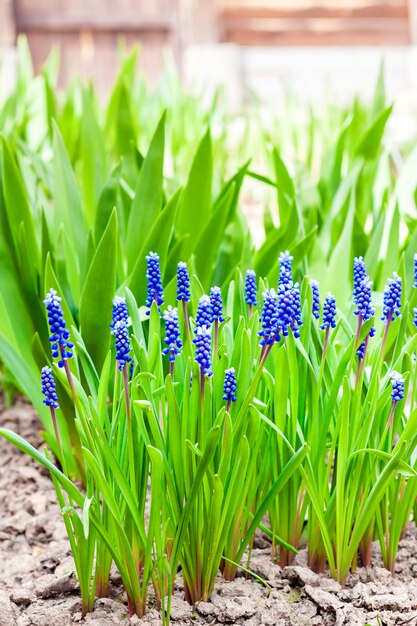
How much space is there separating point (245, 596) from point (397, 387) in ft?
1.12

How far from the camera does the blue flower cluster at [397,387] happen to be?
3.29 ft

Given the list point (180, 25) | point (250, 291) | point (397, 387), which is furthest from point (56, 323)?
point (180, 25)

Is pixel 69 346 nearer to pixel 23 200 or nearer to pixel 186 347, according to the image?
pixel 186 347

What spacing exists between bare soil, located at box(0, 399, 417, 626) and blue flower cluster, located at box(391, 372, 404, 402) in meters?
0.27

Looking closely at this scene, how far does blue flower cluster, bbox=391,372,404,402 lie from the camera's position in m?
1.00

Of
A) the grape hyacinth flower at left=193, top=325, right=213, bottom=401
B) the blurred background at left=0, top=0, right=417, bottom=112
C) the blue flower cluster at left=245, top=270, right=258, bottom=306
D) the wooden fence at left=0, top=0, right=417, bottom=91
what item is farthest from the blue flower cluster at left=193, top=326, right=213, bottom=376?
the wooden fence at left=0, top=0, right=417, bottom=91

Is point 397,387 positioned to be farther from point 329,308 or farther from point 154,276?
point 154,276

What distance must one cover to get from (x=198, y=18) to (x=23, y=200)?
Answer: 8033mm

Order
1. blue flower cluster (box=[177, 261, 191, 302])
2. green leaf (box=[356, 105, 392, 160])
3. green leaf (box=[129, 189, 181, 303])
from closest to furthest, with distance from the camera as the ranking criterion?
blue flower cluster (box=[177, 261, 191, 302]), green leaf (box=[129, 189, 181, 303]), green leaf (box=[356, 105, 392, 160])

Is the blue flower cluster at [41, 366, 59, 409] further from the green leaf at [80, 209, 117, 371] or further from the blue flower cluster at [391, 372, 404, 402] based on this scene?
the blue flower cluster at [391, 372, 404, 402]

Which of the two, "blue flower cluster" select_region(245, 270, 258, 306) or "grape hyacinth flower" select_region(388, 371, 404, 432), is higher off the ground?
"blue flower cluster" select_region(245, 270, 258, 306)

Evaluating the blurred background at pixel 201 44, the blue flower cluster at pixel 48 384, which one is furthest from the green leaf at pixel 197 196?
the blurred background at pixel 201 44

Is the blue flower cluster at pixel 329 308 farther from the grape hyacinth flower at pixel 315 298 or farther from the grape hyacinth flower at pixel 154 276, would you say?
the grape hyacinth flower at pixel 154 276

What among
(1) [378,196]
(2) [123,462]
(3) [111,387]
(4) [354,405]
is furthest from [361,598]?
(1) [378,196]
